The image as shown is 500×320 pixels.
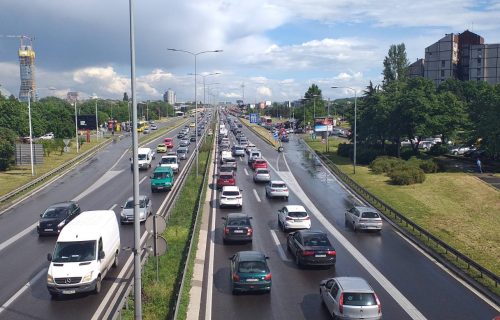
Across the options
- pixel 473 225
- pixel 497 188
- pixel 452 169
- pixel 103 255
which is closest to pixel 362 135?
pixel 452 169

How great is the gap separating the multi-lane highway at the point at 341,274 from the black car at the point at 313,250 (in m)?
0.39

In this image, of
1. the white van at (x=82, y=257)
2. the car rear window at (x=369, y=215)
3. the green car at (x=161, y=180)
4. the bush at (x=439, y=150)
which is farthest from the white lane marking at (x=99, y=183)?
the bush at (x=439, y=150)

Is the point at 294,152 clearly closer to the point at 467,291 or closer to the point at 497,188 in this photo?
the point at 497,188

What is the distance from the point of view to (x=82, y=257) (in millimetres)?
17234

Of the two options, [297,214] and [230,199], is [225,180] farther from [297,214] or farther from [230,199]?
[297,214]

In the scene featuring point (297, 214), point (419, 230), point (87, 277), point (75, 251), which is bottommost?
point (419, 230)

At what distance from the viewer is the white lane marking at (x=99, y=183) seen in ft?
126

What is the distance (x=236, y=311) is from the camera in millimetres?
15500

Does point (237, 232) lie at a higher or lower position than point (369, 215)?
lower

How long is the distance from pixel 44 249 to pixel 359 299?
51.6 ft

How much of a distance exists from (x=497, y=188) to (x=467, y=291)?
1095 inches

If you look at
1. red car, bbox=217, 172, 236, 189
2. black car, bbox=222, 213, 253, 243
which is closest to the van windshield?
black car, bbox=222, 213, 253, 243

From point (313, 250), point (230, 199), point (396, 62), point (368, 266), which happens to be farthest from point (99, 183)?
point (396, 62)

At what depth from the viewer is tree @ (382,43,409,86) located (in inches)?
5079
